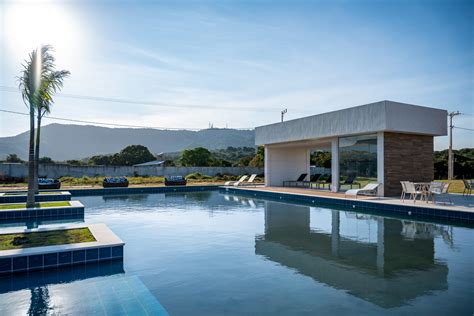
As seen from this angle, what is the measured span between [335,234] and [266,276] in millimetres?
3407

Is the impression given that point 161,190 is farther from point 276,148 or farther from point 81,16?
point 81,16

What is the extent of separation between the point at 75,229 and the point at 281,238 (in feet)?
13.6

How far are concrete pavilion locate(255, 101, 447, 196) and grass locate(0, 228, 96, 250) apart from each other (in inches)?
412

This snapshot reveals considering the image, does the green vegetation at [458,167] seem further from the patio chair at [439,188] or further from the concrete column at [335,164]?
the patio chair at [439,188]

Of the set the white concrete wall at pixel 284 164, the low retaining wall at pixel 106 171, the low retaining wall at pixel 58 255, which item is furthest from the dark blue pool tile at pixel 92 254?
the low retaining wall at pixel 106 171

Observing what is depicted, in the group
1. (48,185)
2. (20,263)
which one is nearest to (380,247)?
(20,263)

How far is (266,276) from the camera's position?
464 centimetres

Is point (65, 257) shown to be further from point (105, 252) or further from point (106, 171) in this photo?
point (106, 171)

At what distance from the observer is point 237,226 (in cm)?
838

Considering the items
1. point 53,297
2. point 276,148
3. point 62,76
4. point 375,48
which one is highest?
point 375,48

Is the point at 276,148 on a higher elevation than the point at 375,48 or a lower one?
lower

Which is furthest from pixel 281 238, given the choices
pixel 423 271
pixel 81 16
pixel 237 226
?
pixel 81 16

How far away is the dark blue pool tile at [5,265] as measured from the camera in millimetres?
4664

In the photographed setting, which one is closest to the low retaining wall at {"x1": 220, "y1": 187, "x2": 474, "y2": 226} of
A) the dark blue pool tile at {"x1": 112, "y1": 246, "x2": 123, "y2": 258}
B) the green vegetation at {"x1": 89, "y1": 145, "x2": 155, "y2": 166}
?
the dark blue pool tile at {"x1": 112, "y1": 246, "x2": 123, "y2": 258}
